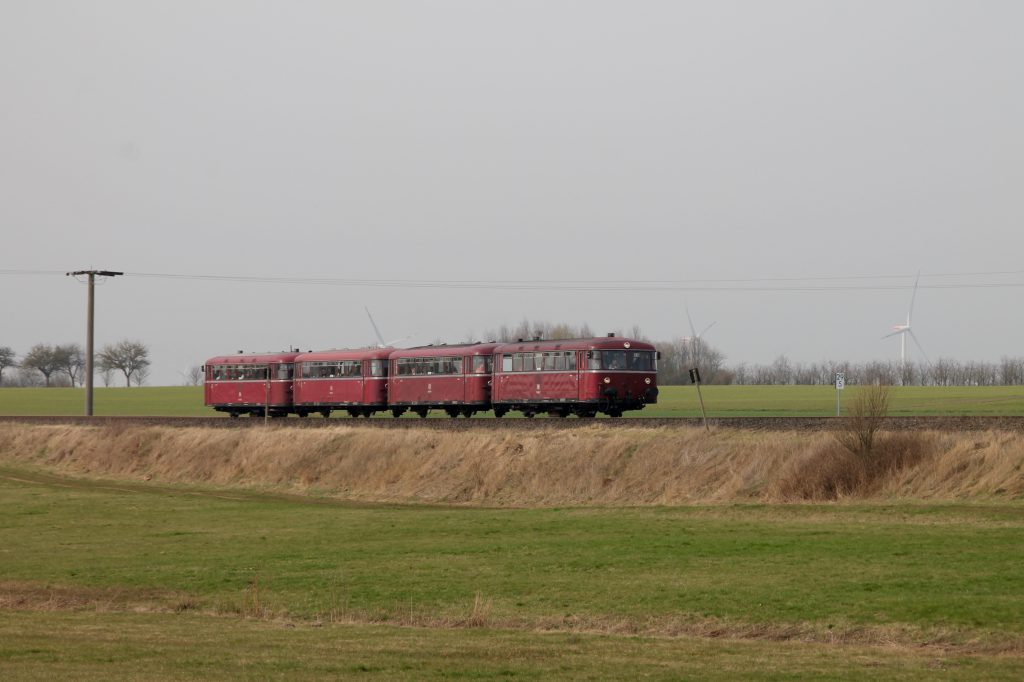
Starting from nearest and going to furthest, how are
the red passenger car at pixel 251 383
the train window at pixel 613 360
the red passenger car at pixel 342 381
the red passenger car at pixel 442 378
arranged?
the train window at pixel 613 360, the red passenger car at pixel 442 378, the red passenger car at pixel 342 381, the red passenger car at pixel 251 383

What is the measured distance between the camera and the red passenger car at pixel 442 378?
5959cm

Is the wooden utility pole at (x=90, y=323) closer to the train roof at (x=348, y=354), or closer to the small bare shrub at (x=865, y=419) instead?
the train roof at (x=348, y=354)

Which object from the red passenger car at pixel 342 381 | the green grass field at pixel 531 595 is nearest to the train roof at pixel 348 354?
the red passenger car at pixel 342 381

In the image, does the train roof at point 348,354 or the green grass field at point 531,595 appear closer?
the green grass field at point 531,595

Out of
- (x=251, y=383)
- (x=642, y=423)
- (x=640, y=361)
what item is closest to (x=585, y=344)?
(x=640, y=361)

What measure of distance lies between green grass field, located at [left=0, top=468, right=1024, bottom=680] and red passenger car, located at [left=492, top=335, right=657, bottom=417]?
17.9 meters

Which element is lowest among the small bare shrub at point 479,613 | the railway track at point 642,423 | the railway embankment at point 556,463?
the small bare shrub at point 479,613

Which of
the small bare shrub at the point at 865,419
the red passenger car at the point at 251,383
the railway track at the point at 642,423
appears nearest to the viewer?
the small bare shrub at the point at 865,419

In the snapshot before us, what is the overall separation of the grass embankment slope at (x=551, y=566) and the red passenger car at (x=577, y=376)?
7585 mm

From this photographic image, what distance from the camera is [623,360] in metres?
54.9

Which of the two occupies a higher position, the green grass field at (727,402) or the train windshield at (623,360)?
the train windshield at (623,360)

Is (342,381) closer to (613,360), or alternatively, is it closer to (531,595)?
(613,360)

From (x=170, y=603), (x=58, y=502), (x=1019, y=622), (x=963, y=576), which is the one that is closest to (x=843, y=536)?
(x=963, y=576)

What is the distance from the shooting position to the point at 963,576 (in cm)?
2214
